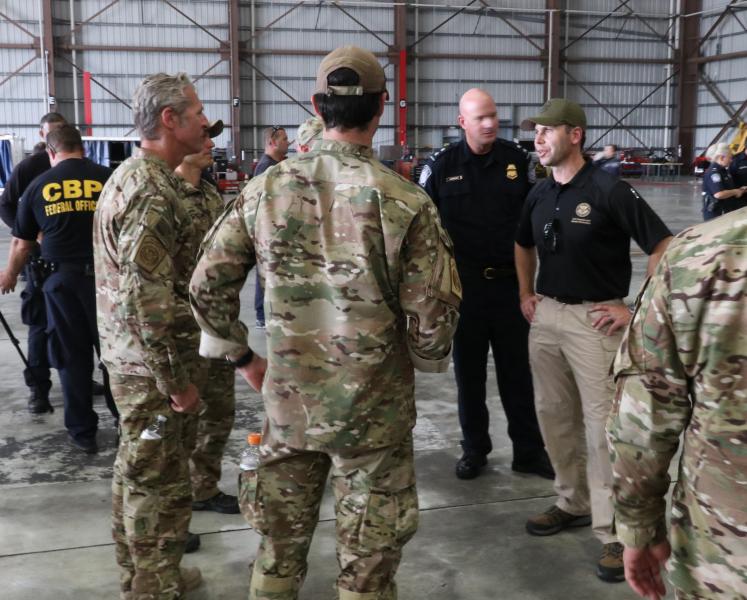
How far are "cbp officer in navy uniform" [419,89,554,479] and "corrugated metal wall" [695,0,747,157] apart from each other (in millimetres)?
25442

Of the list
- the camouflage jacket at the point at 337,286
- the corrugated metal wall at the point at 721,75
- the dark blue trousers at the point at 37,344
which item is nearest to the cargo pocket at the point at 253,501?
the camouflage jacket at the point at 337,286

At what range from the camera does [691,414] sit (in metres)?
1.58

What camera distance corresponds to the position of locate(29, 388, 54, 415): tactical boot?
519cm

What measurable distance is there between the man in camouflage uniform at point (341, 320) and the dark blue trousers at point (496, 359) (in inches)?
71.6

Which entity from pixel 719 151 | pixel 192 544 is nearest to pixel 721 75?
pixel 719 151

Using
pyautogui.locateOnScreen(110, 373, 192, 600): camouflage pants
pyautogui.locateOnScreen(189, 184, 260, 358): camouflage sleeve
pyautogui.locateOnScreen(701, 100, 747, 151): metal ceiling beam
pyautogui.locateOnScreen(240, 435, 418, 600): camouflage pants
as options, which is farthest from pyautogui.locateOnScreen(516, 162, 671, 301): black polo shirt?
pyautogui.locateOnScreen(701, 100, 747, 151): metal ceiling beam

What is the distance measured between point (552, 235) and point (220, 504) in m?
1.95

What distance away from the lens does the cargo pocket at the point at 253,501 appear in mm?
2199

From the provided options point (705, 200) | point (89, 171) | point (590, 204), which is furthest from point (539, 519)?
point (705, 200)

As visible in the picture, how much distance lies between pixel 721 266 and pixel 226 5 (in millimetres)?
24732

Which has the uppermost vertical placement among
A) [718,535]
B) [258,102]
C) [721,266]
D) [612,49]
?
[612,49]

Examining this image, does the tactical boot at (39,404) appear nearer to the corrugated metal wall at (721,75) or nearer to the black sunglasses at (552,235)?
the black sunglasses at (552,235)

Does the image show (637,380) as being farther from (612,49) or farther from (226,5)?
(612,49)

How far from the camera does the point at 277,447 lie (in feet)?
7.20
